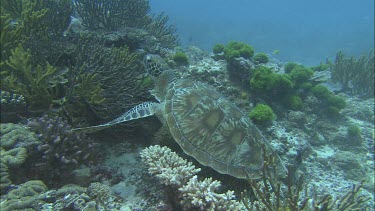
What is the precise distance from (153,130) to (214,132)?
143cm

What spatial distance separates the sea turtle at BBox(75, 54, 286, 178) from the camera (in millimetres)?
3695

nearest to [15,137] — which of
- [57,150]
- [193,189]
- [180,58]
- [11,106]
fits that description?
[57,150]

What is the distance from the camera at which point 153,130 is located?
484cm

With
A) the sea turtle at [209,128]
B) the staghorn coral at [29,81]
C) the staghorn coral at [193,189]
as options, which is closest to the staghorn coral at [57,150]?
the sea turtle at [209,128]

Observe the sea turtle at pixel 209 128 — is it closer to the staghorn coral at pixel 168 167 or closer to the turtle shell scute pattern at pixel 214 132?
the turtle shell scute pattern at pixel 214 132

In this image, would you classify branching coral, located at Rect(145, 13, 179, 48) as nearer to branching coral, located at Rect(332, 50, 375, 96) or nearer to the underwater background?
the underwater background

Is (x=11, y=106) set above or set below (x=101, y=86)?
below

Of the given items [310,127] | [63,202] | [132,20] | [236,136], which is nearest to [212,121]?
[236,136]

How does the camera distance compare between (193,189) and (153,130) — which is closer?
(193,189)

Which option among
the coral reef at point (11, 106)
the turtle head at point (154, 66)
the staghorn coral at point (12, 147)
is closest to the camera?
the staghorn coral at point (12, 147)

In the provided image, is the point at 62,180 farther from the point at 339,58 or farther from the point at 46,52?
the point at 339,58

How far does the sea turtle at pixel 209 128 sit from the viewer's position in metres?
3.70

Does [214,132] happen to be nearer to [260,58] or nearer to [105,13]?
[260,58]

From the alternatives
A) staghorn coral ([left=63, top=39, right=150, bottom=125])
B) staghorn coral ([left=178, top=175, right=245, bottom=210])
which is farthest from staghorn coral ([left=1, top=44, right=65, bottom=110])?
staghorn coral ([left=178, top=175, right=245, bottom=210])
